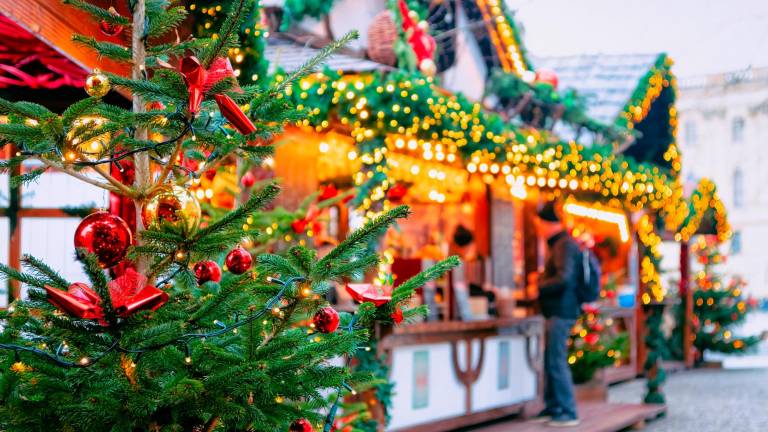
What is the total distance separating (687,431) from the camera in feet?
31.4

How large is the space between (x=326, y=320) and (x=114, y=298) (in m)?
0.69

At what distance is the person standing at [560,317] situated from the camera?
9.07m

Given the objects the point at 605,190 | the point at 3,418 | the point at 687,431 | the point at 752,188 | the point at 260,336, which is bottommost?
the point at 687,431

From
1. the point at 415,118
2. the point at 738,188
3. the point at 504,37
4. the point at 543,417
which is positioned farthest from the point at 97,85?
the point at 738,188

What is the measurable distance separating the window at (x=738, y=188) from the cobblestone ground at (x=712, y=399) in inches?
1544

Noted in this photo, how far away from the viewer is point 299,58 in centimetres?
862

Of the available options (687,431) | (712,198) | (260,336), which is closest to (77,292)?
(260,336)

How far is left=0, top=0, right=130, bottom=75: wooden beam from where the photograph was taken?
3794mm

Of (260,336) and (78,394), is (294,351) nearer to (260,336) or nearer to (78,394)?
(260,336)

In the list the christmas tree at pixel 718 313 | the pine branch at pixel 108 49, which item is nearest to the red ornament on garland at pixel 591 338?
the christmas tree at pixel 718 313

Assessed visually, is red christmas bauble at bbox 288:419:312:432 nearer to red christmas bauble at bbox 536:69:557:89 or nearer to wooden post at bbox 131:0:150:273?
wooden post at bbox 131:0:150:273

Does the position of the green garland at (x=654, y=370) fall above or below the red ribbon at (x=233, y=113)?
below

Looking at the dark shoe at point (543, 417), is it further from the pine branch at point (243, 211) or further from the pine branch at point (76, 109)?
the pine branch at point (76, 109)

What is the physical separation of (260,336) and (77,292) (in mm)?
659
